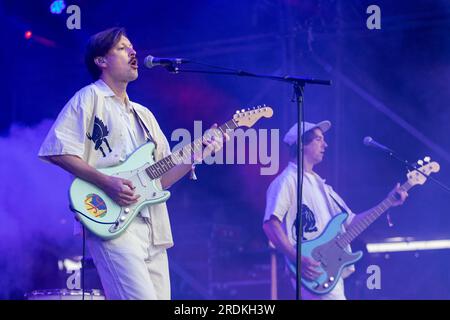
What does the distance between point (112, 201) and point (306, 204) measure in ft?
7.12

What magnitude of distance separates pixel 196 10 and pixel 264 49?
2.08 ft

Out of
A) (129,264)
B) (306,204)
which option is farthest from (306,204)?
(129,264)

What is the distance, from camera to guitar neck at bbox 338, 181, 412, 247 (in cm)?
641

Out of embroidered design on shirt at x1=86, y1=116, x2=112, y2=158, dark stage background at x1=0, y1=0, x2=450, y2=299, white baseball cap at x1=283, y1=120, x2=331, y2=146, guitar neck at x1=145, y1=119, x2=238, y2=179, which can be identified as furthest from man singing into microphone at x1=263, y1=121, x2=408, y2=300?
embroidered design on shirt at x1=86, y1=116, x2=112, y2=158

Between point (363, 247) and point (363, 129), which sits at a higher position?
point (363, 129)

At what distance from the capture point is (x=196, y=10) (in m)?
6.78

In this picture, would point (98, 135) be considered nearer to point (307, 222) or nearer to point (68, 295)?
point (68, 295)

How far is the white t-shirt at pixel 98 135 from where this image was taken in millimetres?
4762

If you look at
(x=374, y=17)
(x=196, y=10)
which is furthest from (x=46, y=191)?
(x=374, y=17)

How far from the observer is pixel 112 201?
15.4 feet

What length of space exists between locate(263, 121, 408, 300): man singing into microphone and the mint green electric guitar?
5.08 ft

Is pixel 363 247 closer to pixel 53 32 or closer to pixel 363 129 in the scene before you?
pixel 363 129
